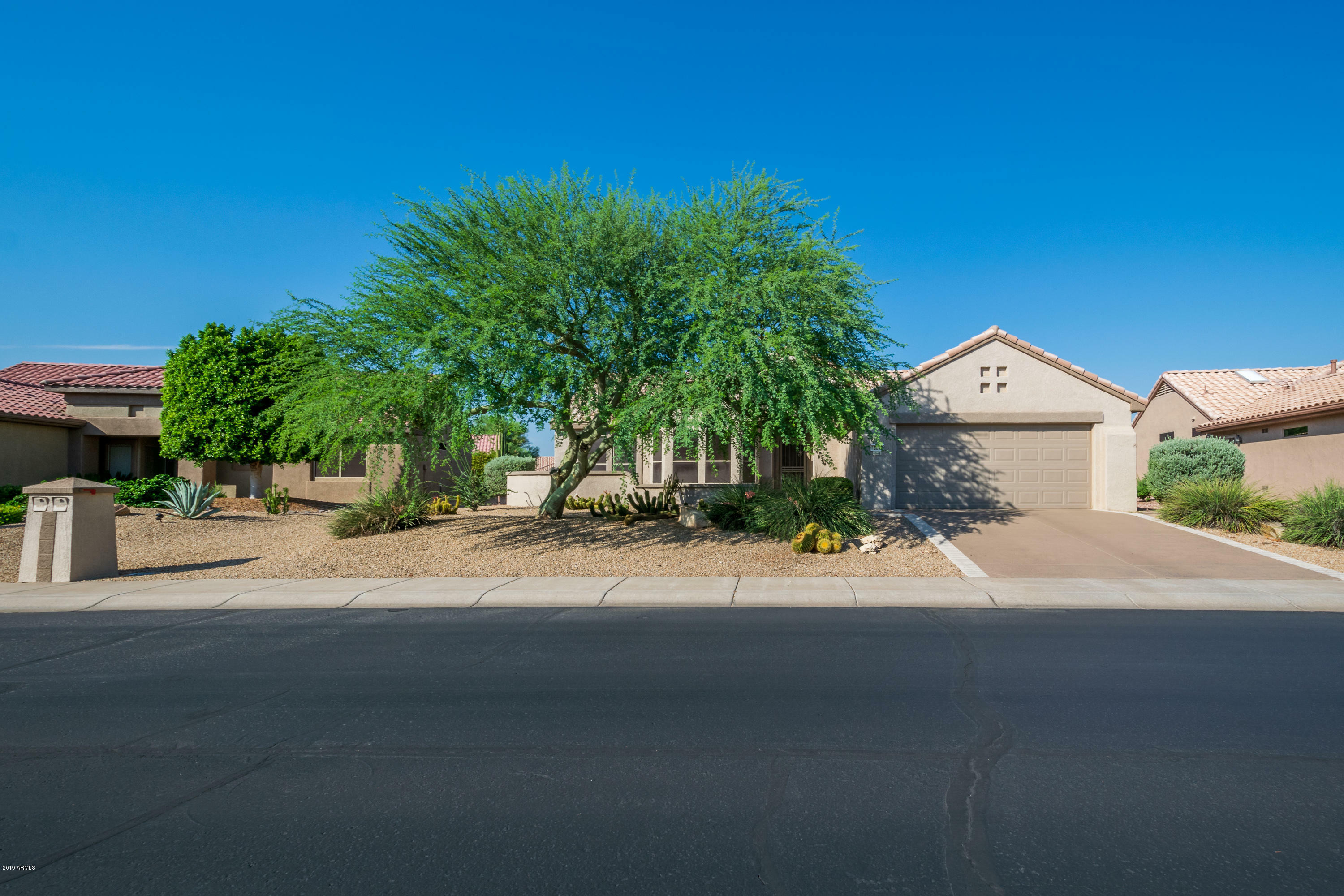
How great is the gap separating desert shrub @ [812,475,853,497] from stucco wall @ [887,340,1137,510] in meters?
3.09

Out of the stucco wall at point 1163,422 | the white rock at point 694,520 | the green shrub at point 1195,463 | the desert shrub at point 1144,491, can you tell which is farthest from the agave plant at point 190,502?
the stucco wall at point 1163,422

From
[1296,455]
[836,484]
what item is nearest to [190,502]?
[836,484]

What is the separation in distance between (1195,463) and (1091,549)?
8843 millimetres

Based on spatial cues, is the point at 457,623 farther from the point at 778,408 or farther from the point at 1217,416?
the point at 1217,416

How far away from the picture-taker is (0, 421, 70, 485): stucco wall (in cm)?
2220

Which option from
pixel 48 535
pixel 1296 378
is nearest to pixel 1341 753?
pixel 48 535

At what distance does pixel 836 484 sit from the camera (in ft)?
56.2

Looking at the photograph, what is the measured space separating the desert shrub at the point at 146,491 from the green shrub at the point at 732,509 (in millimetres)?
13827

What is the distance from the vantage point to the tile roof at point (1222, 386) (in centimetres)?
2639

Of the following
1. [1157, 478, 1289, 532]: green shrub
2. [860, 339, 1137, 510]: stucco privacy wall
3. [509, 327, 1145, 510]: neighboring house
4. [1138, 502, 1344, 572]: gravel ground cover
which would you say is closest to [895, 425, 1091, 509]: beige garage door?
[509, 327, 1145, 510]: neighboring house

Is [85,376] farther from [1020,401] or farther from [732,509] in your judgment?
[1020,401]

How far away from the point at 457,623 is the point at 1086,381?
17488 millimetres

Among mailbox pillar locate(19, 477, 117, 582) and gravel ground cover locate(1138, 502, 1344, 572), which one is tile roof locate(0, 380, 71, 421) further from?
gravel ground cover locate(1138, 502, 1344, 572)

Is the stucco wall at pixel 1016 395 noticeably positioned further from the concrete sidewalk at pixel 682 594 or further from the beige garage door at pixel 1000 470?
the concrete sidewalk at pixel 682 594
